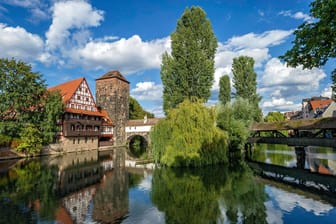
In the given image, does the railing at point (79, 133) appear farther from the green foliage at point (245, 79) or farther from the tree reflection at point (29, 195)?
the green foliage at point (245, 79)

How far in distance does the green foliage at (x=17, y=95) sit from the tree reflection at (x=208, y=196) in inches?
743

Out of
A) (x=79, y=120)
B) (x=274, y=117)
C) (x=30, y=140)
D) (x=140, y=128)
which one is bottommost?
(x=30, y=140)

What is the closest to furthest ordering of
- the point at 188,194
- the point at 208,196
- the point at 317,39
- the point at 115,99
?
1. the point at 317,39
2. the point at 208,196
3. the point at 188,194
4. the point at 115,99

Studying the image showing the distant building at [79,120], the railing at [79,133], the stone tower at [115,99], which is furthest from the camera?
the stone tower at [115,99]

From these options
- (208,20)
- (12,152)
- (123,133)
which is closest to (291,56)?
(208,20)

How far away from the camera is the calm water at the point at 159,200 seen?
8.08 meters

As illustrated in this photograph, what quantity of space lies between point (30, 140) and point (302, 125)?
27.9 meters

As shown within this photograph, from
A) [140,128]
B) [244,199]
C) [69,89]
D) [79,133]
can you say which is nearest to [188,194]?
[244,199]

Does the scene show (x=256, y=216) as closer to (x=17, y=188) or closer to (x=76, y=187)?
(x=76, y=187)

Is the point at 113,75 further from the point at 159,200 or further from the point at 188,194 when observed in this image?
the point at 159,200

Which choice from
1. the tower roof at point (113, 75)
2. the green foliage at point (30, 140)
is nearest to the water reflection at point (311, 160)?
the green foliage at point (30, 140)

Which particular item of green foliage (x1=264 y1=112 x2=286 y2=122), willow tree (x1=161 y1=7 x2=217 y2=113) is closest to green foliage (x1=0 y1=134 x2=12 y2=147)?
willow tree (x1=161 y1=7 x2=217 y2=113)

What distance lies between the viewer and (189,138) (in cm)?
1717

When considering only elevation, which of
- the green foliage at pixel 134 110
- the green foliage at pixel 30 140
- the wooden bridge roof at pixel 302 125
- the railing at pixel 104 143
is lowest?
the railing at pixel 104 143
